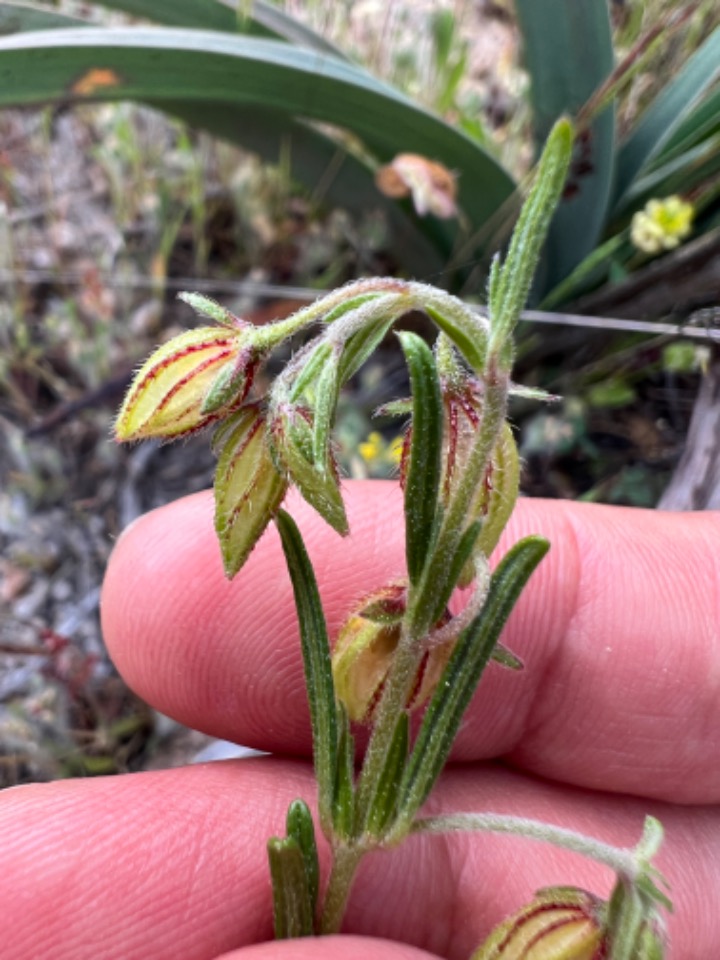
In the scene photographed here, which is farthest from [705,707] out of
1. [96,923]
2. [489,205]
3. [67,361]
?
[67,361]

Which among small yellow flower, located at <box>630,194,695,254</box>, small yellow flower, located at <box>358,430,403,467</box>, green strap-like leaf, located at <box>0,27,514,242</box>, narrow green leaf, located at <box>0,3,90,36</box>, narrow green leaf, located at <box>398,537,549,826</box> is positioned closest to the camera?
narrow green leaf, located at <box>398,537,549,826</box>

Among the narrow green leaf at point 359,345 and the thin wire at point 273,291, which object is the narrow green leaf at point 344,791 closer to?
the narrow green leaf at point 359,345

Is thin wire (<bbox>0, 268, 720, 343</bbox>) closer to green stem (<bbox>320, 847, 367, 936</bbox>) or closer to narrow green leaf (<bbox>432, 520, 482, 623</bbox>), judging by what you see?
narrow green leaf (<bbox>432, 520, 482, 623</bbox>)

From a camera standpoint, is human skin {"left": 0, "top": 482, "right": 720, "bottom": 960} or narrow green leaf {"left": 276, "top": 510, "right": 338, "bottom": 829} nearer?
narrow green leaf {"left": 276, "top": 510, "right": 338, "bottom": 829}

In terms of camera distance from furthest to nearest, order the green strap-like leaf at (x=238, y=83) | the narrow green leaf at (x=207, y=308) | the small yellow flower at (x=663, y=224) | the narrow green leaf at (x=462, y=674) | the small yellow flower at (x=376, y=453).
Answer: the small yellow flower at (x=376, y=453) → the small yellow flower at (x=663, y=224) → the green strap-like leaf at (x=238, y=83) → the narrow green leaf at (x=462, y=674) → the narrow green leaf at (x=207, y=308)

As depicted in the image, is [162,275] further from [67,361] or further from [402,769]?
[402,769]

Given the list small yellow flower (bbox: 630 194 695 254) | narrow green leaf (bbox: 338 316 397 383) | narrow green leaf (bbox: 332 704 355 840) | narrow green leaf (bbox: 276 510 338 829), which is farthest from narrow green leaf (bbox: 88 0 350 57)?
narrow green leaf (bbox: 332 704 355 840)

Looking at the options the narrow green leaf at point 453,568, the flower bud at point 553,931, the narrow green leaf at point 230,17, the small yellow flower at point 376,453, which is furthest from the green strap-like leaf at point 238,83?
the flower bud at point 553,931
